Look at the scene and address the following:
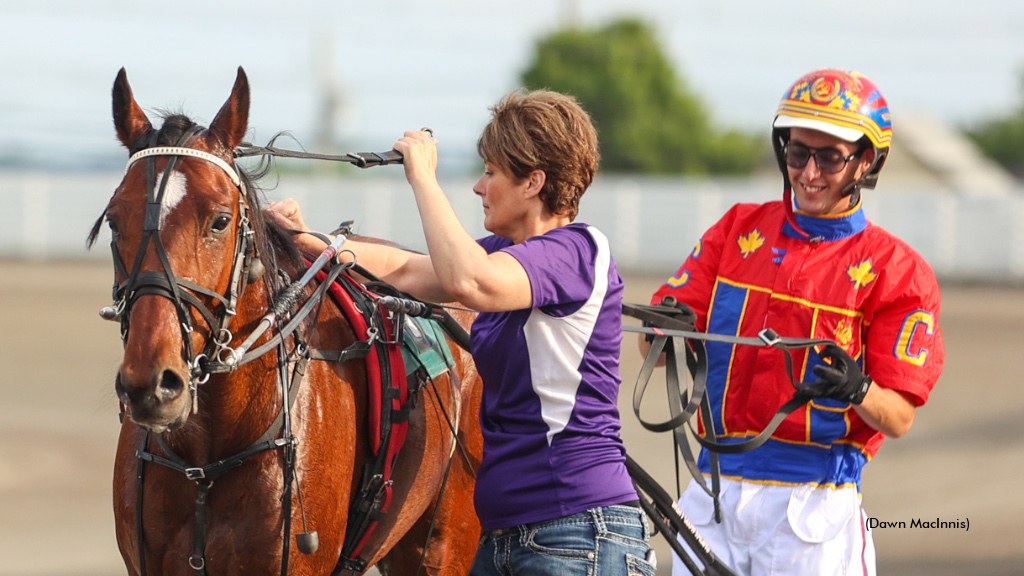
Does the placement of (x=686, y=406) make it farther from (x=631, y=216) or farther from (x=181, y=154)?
(x=631, y=216)

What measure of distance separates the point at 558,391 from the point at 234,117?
1071 mm

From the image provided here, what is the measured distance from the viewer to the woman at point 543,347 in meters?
2.58

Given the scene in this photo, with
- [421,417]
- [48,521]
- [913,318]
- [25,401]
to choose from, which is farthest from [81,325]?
[913,318]

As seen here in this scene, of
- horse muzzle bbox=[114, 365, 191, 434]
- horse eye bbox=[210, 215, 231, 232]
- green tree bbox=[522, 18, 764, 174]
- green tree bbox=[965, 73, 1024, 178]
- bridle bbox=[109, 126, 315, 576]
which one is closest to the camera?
horse muzzle bbox=[114, 365, 191, 434]

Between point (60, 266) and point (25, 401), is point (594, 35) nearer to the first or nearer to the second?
point (60, 266)

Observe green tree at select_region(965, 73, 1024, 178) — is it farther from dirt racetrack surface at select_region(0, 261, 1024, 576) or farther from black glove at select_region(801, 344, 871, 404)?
black glove at select_region(801, 344, 871, 404)

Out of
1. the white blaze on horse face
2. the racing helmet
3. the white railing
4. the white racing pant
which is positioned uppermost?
the racing helmet

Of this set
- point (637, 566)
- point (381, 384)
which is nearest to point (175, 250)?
point (381, 384)

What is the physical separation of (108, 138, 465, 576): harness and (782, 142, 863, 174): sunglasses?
1186 mm

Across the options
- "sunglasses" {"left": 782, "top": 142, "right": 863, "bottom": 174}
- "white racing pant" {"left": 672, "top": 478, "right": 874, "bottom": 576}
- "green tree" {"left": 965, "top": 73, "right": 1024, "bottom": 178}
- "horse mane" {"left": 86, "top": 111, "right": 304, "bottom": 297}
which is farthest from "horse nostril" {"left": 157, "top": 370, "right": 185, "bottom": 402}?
"green tree" {"left": 965, "top": 73, "right": 1024, "bottom": 178}

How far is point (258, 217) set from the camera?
115 inches

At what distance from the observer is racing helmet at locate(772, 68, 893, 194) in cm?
337

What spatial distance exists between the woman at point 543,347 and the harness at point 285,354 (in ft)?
1.50

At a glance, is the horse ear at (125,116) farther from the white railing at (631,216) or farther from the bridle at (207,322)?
the white railing at (631,216)
